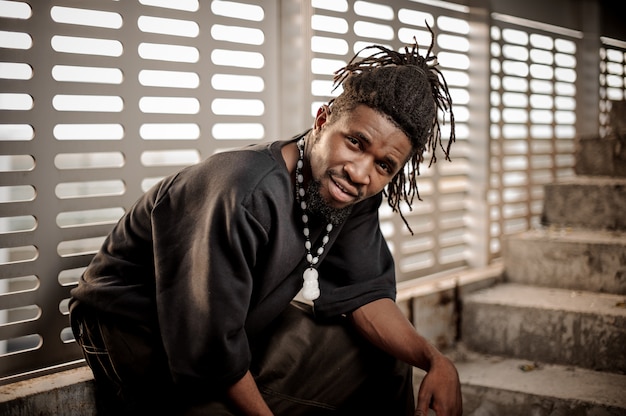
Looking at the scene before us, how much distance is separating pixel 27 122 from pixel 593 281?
9.91ft

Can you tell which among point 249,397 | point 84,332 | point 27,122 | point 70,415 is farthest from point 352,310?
point 27,122

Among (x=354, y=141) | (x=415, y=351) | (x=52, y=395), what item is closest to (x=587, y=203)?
(x=415, y=351)

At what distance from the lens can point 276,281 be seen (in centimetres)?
203

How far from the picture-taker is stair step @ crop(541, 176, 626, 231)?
3895 millimetres

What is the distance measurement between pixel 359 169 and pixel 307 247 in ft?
1.17

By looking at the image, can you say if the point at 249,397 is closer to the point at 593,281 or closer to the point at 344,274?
the point at 344,274

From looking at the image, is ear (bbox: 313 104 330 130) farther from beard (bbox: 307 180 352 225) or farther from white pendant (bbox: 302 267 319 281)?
white pendant (bbox: 302 267 319 281)

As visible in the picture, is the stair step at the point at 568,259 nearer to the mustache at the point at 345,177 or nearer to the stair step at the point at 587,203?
the stair step at the point at 587,203

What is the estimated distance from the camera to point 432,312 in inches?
133

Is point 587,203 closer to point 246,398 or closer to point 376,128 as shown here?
point 376,128

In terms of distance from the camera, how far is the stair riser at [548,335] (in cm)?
309

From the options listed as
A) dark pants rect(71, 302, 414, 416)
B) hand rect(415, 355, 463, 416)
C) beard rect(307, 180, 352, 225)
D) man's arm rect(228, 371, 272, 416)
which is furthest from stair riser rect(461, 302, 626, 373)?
man's arm rect(228, 371, 272, 416)

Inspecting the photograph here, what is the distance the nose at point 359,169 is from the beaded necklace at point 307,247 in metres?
0.19

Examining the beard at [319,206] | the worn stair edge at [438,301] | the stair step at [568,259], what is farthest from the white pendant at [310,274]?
the stair step at [568,259]
